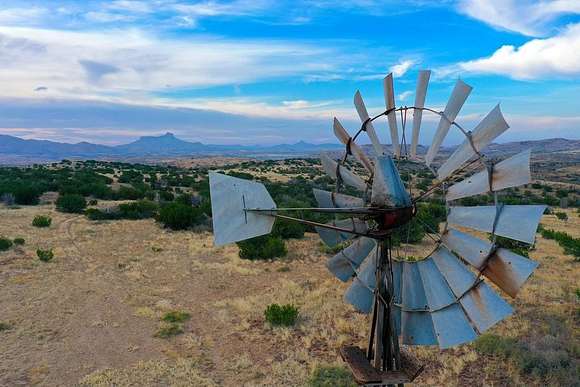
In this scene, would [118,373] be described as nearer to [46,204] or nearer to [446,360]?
[446,360]

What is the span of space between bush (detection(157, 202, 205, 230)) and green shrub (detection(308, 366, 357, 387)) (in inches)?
467

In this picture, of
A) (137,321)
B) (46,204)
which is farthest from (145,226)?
(137,321)

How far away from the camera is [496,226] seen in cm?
393

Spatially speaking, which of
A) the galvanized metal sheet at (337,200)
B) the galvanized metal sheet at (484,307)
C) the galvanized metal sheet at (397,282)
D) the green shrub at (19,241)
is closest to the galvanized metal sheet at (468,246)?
the galvanized metal sheet at (484,307)

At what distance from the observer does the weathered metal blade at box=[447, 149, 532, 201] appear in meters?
3.70

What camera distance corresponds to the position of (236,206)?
15.8ft

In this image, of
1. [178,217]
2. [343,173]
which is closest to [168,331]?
[343,173]

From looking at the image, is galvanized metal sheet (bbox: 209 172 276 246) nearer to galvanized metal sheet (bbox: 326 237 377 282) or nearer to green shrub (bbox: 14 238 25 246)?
galvanized metal sheet (bbox: 326 237 377 282)

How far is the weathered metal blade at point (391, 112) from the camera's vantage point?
16.1 ft

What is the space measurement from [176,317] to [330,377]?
4.03 m

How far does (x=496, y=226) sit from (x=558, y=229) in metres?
18.4

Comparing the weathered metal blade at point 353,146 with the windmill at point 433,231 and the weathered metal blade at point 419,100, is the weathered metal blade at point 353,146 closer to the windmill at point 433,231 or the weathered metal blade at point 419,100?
the windmill at point 433,231

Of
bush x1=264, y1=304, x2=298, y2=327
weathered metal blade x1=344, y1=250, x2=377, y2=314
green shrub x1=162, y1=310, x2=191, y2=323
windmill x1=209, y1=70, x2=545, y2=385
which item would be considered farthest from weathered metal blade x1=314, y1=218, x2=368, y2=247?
green shrub x1=162, y1=310, x2=191, y2=323

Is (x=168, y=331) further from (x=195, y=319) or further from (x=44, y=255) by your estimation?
(x=44, y=255)
